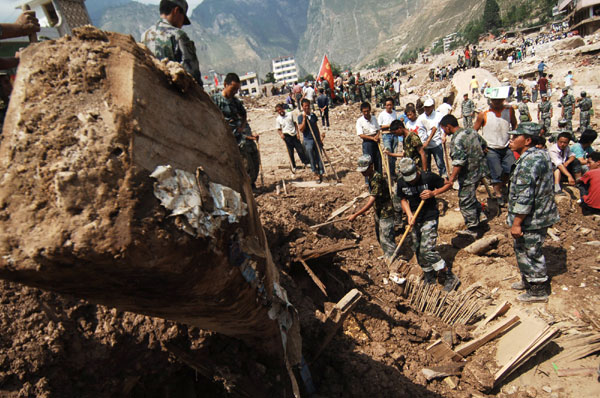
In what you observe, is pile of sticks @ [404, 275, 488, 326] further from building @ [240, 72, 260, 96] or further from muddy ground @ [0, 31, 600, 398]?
building @ [240, 72, 260, 96]

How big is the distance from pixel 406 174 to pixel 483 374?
7.52 ft

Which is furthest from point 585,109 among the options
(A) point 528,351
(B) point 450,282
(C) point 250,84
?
(C) point 250,84

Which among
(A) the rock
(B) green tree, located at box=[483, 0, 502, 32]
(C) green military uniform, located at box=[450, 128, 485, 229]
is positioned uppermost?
(B) green tree, located at box=[483, 0, 502, 32]

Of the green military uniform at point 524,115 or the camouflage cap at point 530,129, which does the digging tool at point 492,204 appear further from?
the green military uniform at point 524,115

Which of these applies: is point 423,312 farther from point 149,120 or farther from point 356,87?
point 356,87

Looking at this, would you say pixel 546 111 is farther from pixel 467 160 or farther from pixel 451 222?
pixel 467 160

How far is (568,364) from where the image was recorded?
330 centimetres

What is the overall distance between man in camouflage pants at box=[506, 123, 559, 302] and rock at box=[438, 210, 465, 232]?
1952 mm

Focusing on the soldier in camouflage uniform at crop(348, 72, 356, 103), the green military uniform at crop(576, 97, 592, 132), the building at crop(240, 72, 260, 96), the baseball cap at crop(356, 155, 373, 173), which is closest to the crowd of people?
the baseball cap at crop(356, 155, 373, 173)

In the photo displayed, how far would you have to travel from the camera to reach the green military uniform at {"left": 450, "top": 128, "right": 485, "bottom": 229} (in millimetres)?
5238

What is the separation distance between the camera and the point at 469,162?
5.32 metres

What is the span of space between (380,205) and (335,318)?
237 centimetres

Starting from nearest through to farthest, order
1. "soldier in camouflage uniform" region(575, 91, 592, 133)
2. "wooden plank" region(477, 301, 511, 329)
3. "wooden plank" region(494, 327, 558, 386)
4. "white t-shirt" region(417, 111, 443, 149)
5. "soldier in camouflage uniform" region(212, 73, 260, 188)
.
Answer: "wooden plank" region(494, 327, 558, 386) < "wooden plank" region(477, 301, 511, 329) < "soldier in camouflage uniform" region(212, 73, 260, 188) < "white t-shirt" region(417, 111, 443, 149) < "soldier in camouflage uniform" region(575, 91, 592, 133)

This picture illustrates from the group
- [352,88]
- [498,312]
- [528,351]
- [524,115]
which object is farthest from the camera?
[352,88]
